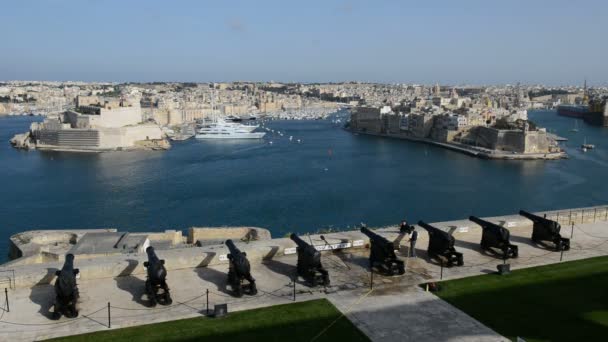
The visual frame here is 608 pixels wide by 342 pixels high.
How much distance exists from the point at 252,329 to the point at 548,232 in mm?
3457

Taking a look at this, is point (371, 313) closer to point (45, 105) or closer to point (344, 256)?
point (344, 256)

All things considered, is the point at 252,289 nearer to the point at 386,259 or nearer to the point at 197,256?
the point at 197,256

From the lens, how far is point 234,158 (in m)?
31.1

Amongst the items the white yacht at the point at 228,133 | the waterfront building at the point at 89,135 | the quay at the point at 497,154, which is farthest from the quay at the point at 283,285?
the white yacht at the point at 228,133

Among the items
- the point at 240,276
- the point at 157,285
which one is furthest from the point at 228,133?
the point at 157,285

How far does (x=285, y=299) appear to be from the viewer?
403 cm

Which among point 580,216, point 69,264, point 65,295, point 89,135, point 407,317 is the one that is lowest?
point 89,135

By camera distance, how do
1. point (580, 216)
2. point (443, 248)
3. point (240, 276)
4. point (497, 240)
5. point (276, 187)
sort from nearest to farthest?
point (240, 276) → point (443, 248) → point (497, 240) → point (580, 216) → point (276, 187)

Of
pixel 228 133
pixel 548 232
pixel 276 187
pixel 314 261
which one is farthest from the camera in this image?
pixel 228 133

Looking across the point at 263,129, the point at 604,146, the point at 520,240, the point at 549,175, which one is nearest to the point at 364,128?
the point at 263,129

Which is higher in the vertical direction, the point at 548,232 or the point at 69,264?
the point at 69,264

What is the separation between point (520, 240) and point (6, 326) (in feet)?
15.7

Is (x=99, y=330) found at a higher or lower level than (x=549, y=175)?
higher

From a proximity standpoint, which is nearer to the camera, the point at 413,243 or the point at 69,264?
the point at 69,264
